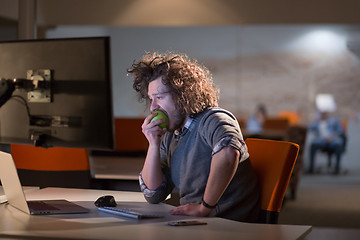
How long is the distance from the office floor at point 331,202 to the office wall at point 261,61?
804 mm

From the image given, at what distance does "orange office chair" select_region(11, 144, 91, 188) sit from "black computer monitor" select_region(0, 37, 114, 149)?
150 cm

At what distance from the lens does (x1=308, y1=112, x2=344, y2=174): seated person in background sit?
921 centimetres

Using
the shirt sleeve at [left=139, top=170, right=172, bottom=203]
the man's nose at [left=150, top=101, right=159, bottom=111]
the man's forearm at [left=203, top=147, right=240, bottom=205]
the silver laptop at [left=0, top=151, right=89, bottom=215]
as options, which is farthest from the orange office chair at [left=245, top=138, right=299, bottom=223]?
the silver laptop at [left=0, top=151, right=89, bottom=215]

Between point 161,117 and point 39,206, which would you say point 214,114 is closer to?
point 161,117

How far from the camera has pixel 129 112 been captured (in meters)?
8.20

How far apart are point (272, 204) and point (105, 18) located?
4.93 m

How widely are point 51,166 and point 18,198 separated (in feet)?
5.16

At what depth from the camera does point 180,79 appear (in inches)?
84.7

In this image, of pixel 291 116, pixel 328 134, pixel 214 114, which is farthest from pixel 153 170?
pixel 291 116

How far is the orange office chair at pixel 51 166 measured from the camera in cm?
350

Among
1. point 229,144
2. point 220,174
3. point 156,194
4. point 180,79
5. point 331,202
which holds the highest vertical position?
Answer: point 180,79

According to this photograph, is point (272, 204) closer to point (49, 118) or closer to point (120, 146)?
point (49, 118)

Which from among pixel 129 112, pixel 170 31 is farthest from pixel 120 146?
pixel 129 112

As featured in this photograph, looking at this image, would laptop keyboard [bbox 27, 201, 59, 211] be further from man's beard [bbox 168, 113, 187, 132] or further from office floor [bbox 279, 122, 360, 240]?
office floor [bbox 279, 122, 360, 240]
